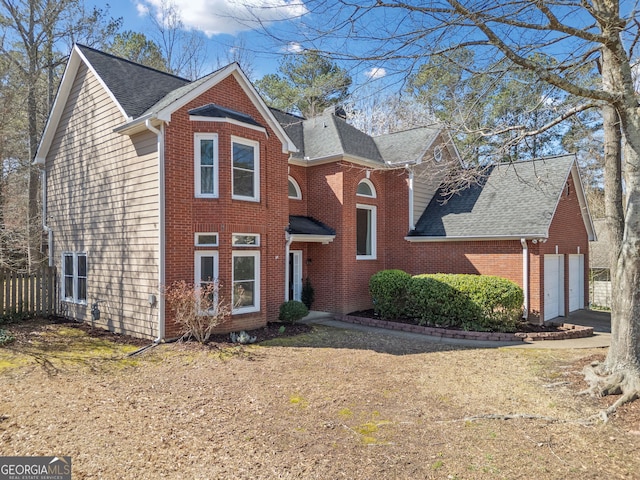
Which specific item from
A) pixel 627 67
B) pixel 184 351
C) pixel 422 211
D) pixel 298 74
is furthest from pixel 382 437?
pixel 298 74

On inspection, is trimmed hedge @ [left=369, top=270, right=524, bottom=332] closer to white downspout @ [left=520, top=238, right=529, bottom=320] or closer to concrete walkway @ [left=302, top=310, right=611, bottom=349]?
white downspout @ [left=520, top=238, right=529, bottom=320]

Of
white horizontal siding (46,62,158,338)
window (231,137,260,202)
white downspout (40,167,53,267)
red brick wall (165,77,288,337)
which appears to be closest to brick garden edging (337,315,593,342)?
red brick wall (165,77,288,337)

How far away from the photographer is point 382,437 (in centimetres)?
505

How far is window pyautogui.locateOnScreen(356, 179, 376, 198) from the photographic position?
50.7 ft

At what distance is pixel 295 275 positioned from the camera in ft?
48.3

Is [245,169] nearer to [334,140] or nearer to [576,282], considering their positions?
[334,140]

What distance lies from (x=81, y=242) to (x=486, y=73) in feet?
39.4

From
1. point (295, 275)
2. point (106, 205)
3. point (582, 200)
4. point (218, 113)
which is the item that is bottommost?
point (295, 275)

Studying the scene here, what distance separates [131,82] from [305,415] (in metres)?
10.8

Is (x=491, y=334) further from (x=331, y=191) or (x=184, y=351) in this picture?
(x=184, y=351)

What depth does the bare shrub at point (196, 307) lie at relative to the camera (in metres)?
9.40

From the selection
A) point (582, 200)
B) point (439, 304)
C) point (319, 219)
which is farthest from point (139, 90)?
point (582, 200)

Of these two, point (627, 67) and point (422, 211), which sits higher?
point (627, 67)

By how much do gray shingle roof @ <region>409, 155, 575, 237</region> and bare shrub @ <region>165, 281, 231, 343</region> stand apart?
27.4 feet
